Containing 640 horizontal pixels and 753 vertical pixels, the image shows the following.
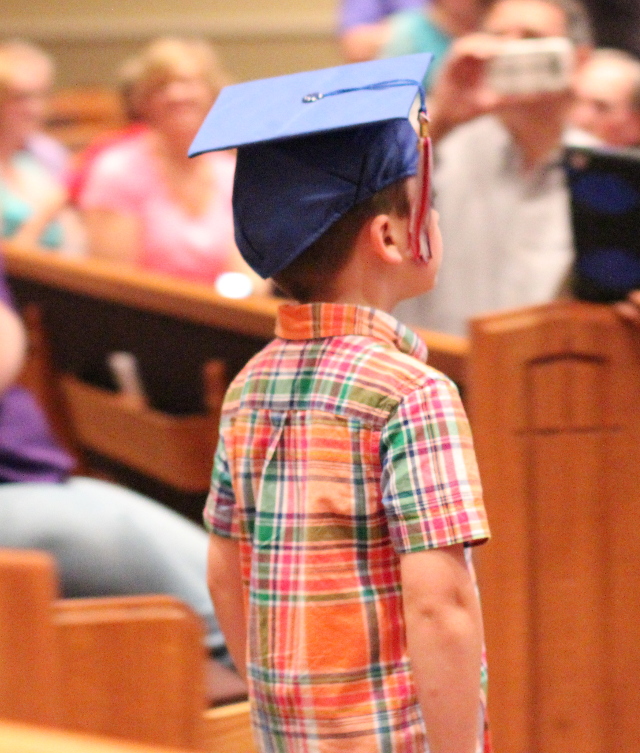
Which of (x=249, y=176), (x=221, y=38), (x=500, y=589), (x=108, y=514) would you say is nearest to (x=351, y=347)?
(x=249, y=176)

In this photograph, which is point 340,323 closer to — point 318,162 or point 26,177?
point 318,162

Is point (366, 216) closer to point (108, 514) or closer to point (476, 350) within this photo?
point (476, 350)

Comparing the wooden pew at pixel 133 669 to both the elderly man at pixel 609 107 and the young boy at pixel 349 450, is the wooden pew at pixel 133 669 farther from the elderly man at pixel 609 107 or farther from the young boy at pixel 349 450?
the elderly man at pixel 609 107

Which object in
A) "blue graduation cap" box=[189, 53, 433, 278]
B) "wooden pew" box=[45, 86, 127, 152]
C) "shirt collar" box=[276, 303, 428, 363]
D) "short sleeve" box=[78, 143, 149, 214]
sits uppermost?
"wooden pew" box=[45, 86, 127, 152]

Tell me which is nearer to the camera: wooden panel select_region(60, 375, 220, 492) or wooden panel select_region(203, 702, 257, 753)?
wooden panel select_region(203, 702, 257, 753)

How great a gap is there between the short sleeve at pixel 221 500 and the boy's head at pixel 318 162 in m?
0.22

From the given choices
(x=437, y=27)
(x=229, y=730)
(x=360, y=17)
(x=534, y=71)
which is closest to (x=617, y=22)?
(x=437, y=27)

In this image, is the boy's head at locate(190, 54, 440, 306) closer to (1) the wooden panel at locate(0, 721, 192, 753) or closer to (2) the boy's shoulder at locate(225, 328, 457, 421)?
(2) the boy's shoulder at locate(225, 328, 457, 421)

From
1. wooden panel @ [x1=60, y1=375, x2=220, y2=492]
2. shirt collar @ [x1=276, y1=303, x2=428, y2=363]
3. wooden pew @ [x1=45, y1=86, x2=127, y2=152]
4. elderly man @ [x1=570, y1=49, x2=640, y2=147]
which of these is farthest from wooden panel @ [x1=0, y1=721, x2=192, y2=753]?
wooden pew @ [x1=45, y1=86, x2=127, y2=152]

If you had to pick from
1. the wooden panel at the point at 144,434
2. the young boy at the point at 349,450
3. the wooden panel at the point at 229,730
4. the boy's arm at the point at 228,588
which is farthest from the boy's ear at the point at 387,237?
the wooden panel at the point at 144,434

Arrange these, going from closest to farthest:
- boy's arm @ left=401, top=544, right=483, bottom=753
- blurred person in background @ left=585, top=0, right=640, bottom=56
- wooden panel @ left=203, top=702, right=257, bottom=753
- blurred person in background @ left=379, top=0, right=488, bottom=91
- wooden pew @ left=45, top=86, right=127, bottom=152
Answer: boy's arm @ left=401, top=544, right=483, bottom=753
wooden panel @ left=203, top=702, right=257, bottom=753
blurred person in background @ left=379, top=0, right=488, bottom=91
blurred person in background @ left=585, top=0, right=640, bottom=56
wooden pew @ left=45, top=86, right=127, bottom=152

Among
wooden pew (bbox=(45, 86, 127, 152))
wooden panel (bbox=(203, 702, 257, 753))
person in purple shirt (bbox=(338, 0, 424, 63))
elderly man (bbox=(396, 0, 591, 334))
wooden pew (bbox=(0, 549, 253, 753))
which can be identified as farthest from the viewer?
wooden pew (bbox=(45, 86, 127, 152))

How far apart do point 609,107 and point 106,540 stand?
61.3 inches

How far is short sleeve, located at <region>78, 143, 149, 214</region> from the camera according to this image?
11.5ft
